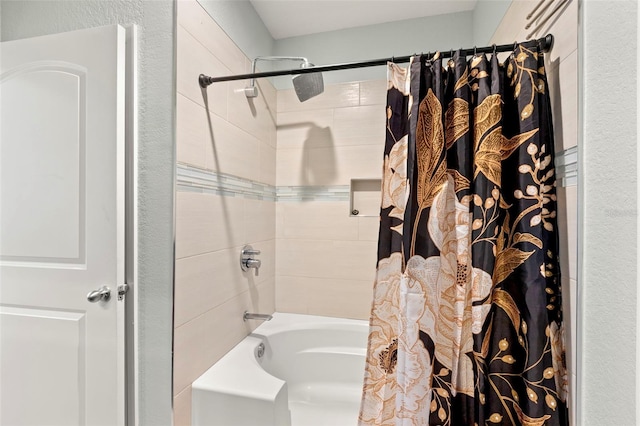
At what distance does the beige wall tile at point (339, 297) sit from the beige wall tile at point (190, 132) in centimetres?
110

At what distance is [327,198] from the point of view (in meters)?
1.97

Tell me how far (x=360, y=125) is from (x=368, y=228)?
664mm

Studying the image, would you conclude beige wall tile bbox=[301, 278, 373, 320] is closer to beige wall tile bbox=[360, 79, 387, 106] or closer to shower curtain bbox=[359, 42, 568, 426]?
shower curtain bbox=[359, 42, 568, 426]

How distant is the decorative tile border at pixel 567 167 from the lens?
0.80 metres

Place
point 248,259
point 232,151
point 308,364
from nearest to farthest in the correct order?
→ point 232,151
point 248,259
point 308,364

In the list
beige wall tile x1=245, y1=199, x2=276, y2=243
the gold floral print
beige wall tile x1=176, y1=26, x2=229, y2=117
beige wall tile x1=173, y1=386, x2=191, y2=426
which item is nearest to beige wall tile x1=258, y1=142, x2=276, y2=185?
beige wall tile x1=245, y1=199, x2=276, y2=243

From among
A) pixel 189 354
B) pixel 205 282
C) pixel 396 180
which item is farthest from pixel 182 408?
pixel 396 180

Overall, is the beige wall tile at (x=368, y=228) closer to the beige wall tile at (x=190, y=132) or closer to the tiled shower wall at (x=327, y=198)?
the tiled shower wall at (x=327, y=198)

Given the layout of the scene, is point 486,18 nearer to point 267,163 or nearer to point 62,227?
point 267,163

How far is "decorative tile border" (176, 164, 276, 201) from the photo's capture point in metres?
1.18

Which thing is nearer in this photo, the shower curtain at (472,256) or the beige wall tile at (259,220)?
the shower curtain at (472,256)

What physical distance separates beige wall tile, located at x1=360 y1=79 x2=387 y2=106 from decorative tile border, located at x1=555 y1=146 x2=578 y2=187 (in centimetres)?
117

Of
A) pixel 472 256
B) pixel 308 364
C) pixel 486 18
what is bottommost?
pixel 308 364

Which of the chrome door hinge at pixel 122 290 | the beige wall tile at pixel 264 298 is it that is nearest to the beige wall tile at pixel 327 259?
the beige wall tile at pixel 264 298
